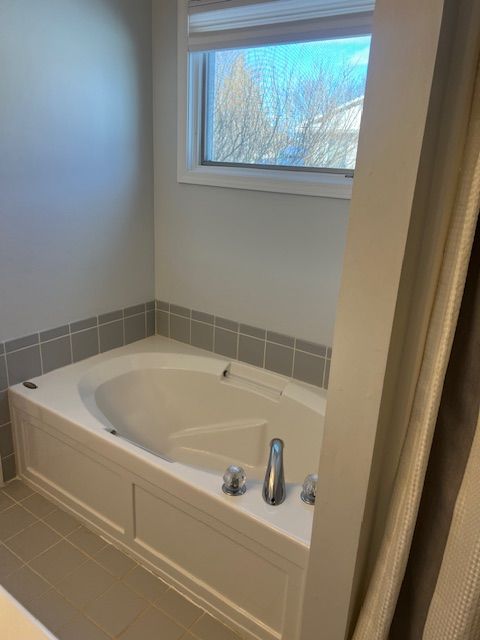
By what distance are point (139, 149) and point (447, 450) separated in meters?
2.16

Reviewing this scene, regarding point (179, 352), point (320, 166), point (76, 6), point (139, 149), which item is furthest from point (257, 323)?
point (76, 6)

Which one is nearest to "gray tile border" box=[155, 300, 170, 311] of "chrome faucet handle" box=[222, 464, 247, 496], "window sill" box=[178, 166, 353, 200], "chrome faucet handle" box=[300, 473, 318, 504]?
"window sill" box=[178, 166, 353, 200]

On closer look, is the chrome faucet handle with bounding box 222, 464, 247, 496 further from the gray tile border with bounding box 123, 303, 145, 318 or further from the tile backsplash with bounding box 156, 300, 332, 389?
the gray tile border with bounding box 123, 303, 145, 318

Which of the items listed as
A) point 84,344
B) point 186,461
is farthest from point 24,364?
point 186,461

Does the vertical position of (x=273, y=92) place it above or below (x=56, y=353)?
above

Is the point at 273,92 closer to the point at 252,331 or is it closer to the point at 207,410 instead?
the point at 252,331

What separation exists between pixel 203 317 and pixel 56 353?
2.53ft

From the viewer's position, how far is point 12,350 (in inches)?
84.2

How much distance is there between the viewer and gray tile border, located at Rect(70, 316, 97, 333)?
237 cm

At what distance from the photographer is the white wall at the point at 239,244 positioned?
7.06 ft

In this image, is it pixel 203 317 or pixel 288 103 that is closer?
pixel 288 103

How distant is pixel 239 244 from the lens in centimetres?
238

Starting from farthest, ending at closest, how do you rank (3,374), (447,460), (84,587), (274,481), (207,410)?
(207,410)
(3,374)
(84,587)
(274,481)
(447,460)

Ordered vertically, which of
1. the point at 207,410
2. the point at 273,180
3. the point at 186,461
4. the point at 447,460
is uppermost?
the point at 273,180
